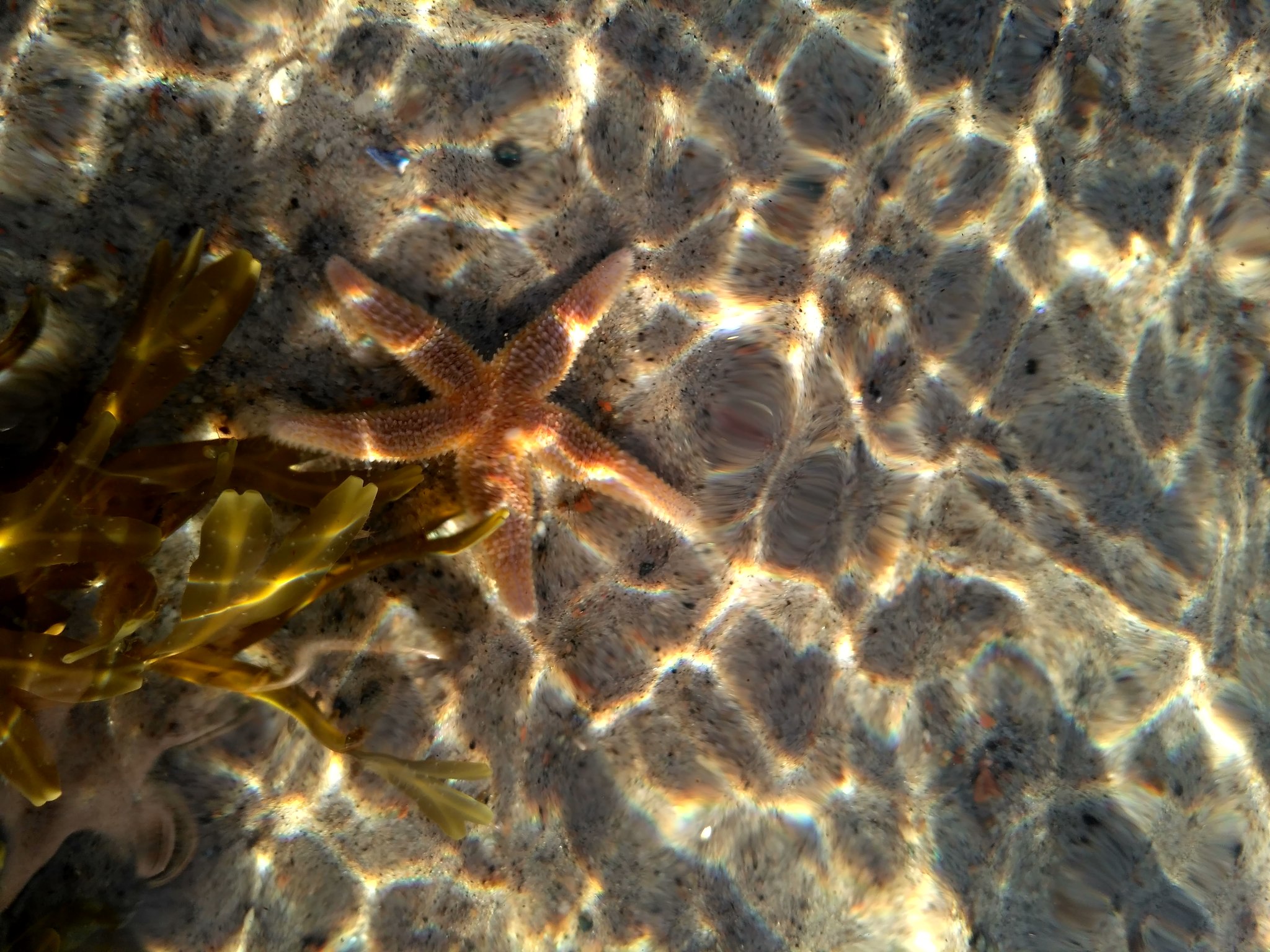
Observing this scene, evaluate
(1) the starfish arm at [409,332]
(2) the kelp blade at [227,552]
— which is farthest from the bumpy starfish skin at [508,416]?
(2) the kelp blade at [227,552]

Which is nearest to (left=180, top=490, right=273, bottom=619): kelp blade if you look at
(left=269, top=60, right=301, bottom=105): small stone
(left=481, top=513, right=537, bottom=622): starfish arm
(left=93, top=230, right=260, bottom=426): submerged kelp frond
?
(left=93, top=230, right=260, bottom=426): submerged kelp frond

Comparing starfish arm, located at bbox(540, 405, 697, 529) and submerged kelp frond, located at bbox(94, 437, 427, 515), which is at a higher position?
starfish arm, located at bbox(540, 405, 697, 529)

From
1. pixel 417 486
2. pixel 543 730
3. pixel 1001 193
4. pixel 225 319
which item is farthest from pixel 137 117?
pixel 1001 193

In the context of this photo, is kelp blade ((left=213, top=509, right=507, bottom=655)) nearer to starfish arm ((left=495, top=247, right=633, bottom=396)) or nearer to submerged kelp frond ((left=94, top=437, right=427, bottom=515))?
submerged kelp frond ((left=94, top=437, right=427, bottom=515))

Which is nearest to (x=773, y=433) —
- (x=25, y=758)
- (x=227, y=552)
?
(x=227, y=552)

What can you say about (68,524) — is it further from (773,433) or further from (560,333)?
(773,433)
